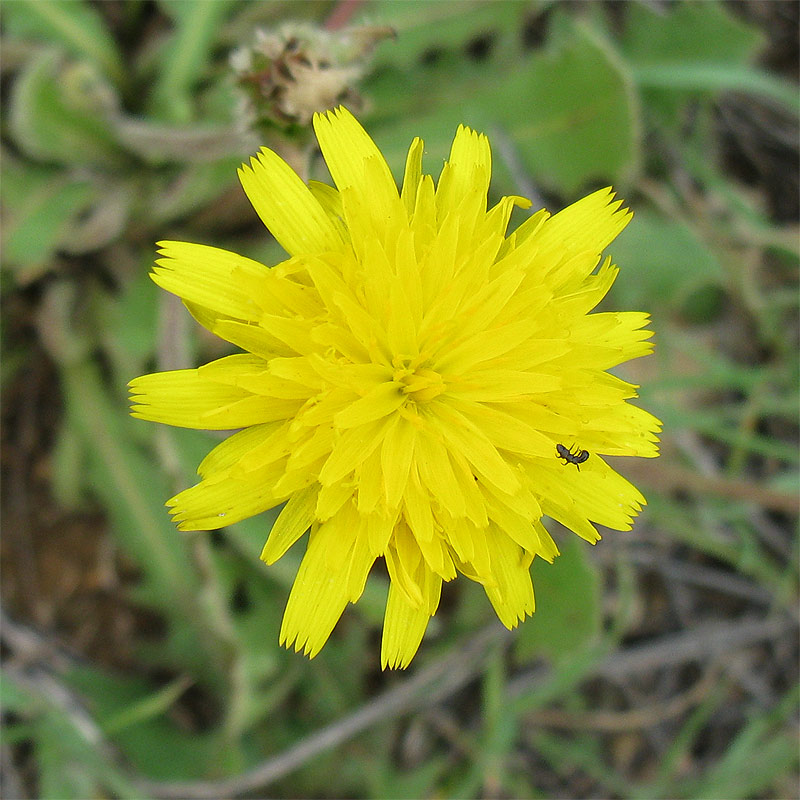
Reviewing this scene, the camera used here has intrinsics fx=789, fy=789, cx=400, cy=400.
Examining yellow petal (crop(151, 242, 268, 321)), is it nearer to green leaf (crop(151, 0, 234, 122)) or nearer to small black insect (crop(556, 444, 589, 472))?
small black insect (crop(556, 444, 589, 472))

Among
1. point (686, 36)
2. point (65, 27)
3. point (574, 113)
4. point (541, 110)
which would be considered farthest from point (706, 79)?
point (65, 27)

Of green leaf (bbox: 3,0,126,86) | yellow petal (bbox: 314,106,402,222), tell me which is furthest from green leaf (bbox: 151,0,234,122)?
yellow petal (bbox: 314,106,402,222)

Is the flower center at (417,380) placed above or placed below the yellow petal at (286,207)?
below

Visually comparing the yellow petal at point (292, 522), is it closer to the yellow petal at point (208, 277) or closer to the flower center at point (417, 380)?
the flower center at point (417, 380)

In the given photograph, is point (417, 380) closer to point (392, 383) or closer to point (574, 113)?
point (392, 383)

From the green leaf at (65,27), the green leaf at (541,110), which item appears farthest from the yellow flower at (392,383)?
the green leaf at (65,27)
